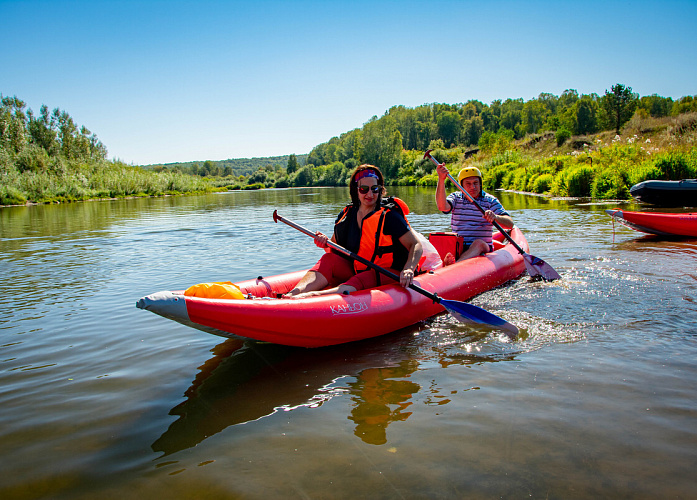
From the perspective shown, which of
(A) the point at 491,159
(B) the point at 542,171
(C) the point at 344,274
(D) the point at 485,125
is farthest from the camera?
(D) the point at 485,125

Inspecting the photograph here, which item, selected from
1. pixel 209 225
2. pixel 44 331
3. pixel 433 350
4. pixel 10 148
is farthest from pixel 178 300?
pixel 10 148

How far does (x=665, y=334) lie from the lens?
3.74 metres

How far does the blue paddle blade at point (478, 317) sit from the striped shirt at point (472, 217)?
2.05 m

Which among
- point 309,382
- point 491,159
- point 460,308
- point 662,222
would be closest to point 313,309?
point 309,382

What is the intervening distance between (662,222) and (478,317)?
6063mm

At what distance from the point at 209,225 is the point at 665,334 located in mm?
12588

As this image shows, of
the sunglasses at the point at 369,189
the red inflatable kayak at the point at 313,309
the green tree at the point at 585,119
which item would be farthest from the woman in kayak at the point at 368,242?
the green tree at the point at 585,119

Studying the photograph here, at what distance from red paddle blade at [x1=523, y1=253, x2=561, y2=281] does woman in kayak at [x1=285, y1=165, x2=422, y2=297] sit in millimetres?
2267

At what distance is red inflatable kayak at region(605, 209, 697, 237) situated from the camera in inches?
320

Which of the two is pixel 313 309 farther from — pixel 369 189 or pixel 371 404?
pixel 369 189

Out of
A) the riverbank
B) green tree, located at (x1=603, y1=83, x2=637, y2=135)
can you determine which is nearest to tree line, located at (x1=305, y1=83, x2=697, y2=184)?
green tree, located at (x1=603, y1=83, x2=637, y2=135)

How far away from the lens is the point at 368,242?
4.26 metres

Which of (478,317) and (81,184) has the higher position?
(81,184)

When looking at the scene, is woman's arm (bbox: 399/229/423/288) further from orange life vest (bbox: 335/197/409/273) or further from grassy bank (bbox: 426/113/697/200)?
grassy bank (bbox: 426/113/697/200)
